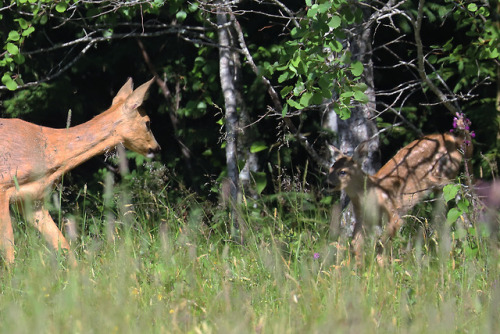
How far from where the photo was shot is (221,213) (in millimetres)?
5785

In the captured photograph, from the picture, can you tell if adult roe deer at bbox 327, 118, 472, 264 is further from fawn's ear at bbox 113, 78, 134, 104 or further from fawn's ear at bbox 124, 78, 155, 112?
fawn's ear at bbox 113, 78, 134, 104

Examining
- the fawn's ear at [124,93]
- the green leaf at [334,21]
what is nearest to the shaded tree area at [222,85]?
the fawn's ear at [124,93]

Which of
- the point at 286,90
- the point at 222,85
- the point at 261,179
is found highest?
the point at 286,90

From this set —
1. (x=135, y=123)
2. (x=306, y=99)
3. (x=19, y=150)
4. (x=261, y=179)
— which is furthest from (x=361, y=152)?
(x=19, y=150)

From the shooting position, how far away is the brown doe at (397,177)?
20.4ft

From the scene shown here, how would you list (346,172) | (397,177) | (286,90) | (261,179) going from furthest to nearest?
(397,177) < (261,179) < (346,172) < (286,90)

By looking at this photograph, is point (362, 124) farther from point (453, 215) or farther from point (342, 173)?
point (453, 215)

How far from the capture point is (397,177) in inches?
272

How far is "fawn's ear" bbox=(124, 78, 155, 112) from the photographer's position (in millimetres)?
6473

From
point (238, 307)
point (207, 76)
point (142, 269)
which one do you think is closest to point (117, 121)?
point (207, 76)

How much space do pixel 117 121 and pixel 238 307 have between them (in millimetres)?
3580

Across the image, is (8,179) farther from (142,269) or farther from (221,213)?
(142,269)

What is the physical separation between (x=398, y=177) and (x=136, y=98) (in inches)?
101

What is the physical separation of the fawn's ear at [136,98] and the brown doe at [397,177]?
176 centimetres
